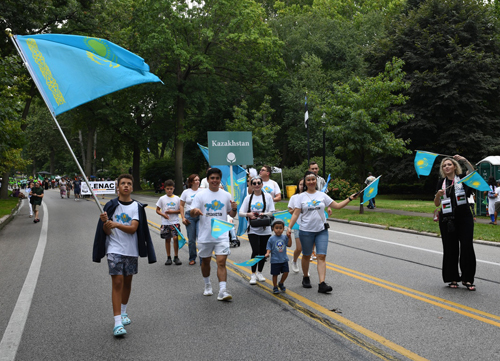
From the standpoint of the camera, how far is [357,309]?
568 cm

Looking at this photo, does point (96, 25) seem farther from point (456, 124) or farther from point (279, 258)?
point (279, 258)

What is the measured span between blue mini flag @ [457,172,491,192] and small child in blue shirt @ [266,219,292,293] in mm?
2704

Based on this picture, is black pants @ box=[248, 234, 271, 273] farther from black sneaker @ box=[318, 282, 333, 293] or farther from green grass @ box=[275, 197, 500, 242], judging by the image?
green grass @ box=[275, 197, 500, 242]

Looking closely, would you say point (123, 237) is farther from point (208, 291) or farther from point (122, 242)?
point (208, 291)

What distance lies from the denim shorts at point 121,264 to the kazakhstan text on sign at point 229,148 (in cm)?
652

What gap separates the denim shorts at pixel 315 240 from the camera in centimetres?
664

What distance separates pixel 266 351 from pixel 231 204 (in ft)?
8.48

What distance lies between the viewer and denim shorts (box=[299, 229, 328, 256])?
21.8ft

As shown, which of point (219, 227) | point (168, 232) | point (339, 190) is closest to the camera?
point (219, 227)

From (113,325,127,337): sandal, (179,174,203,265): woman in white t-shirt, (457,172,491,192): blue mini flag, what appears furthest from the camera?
(179,174,203,265): woman in white t-shirt

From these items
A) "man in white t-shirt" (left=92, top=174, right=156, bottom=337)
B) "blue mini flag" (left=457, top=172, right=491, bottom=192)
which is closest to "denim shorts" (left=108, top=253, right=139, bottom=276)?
"man in white t-shirt" (left=92, top=174, right=156, bottom=337)

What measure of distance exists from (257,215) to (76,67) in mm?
3344

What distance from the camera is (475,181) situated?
649cm

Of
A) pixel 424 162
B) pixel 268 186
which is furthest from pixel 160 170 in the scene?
pixel 424 162
